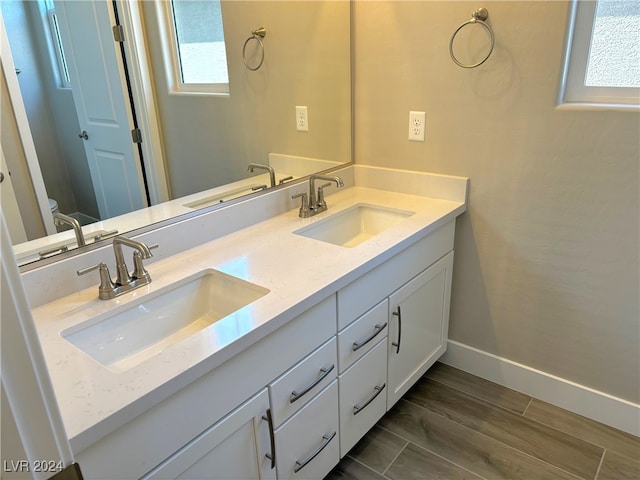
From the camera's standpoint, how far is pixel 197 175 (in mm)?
1634

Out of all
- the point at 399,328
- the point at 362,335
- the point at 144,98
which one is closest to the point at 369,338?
the point at 362,335

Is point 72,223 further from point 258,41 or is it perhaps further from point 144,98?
point 258,41

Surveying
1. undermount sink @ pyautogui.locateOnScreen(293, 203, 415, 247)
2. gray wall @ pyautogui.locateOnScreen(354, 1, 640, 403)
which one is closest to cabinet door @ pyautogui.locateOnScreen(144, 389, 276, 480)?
undermount sink @ pyautogui.locateOnScreen(293, 203, 415, 247)

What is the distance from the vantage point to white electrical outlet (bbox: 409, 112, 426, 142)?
6.48 ft

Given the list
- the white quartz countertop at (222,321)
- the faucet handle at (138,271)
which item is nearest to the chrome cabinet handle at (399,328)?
the white quartz countertop at (222,321)

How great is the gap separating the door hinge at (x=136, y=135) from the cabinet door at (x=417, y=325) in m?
1.01

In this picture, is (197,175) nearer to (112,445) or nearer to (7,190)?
(7,190)

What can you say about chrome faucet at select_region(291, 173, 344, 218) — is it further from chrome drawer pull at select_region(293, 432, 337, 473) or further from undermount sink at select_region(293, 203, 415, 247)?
chrome drawer pull at select_region(293, 432, 337, 473)

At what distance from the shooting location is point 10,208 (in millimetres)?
1170

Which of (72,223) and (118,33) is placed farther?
(118,33)

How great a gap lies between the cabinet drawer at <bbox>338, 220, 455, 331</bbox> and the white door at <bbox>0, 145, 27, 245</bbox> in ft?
2.88

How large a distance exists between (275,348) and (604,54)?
1472 millimetres

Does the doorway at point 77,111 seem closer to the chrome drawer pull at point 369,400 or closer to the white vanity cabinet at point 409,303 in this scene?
the white vanity cabinet at point 409,303

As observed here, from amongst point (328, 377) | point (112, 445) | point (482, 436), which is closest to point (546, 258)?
point (482, 436)
